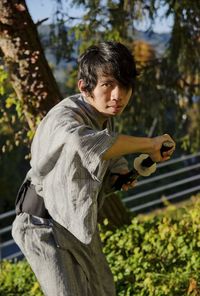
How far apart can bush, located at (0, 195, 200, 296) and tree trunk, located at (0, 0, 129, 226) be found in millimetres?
993

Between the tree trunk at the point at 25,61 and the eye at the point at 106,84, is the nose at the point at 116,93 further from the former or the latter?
the tree trunk at the point at 25,61

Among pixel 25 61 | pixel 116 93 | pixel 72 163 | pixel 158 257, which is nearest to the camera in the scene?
pixel 72 163

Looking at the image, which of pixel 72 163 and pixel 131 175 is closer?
pixel 72 163

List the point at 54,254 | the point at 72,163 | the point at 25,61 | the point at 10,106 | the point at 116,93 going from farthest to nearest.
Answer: the point at 10,106
the point at 25,61
the point at 54,254
the point at 116,93
the point at 72,163

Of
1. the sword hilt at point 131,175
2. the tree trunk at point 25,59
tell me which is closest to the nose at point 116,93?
the sword hilt at point 131,175

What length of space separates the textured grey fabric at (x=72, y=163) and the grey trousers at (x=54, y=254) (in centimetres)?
14

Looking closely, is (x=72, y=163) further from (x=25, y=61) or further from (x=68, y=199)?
(x=25, y=61)

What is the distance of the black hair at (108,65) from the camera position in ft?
8.28

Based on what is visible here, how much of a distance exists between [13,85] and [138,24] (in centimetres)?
291

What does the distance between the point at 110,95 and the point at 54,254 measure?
26.7 inches

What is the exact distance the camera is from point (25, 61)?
4.73 meters

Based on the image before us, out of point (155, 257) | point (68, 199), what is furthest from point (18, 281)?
point (68, 199)

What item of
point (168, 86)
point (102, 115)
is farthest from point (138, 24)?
point (102, 115)

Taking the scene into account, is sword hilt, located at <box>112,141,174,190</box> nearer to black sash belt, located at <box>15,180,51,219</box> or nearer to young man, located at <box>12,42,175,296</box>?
young man, located at <box>12,42,175,296</box>
